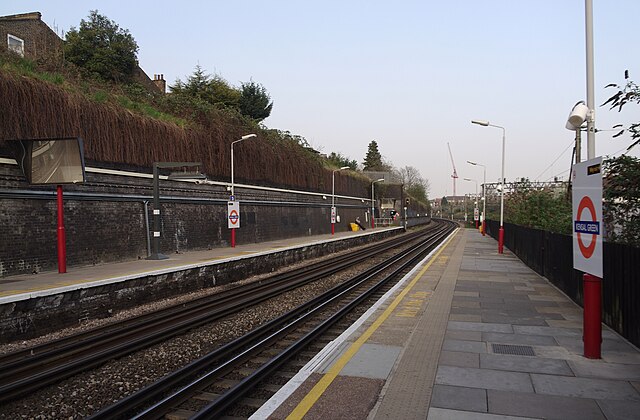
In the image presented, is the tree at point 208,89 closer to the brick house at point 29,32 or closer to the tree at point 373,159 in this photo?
the brick house at point 29,32

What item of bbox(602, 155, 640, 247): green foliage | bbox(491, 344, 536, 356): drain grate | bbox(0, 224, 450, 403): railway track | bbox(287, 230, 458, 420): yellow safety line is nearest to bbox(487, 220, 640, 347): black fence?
bbox(602, 155, 640, 247): green foliage

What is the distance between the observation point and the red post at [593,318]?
586 cm

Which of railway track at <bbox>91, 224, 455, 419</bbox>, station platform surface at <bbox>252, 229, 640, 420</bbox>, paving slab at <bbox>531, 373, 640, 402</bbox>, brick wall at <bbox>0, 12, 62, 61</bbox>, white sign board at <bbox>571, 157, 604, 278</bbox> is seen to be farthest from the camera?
brick wall at <bbox>0, 12, 62, 61</bbox>

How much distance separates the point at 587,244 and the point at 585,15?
3155 millimetres

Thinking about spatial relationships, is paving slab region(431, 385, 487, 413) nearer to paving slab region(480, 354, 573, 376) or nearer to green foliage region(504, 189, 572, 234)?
paving slab region(480, 354, 573, 376)

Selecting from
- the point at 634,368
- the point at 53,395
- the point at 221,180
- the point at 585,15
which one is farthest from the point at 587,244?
the point at 221,180

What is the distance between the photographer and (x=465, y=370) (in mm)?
5445

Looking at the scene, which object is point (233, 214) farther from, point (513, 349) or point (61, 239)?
point (513, 349)

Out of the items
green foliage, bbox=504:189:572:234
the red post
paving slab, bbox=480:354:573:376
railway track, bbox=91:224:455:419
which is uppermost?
green foliage, bbox=504:189:572:234

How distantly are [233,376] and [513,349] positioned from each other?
3.75m

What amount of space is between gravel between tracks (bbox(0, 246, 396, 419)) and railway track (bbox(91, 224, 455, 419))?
1.71 feet

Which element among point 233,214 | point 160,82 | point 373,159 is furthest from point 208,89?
point 373,159

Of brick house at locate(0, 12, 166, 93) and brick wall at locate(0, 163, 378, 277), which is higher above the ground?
brick house at locate(0, 12, 166, 93)

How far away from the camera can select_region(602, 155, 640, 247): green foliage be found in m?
7.37
